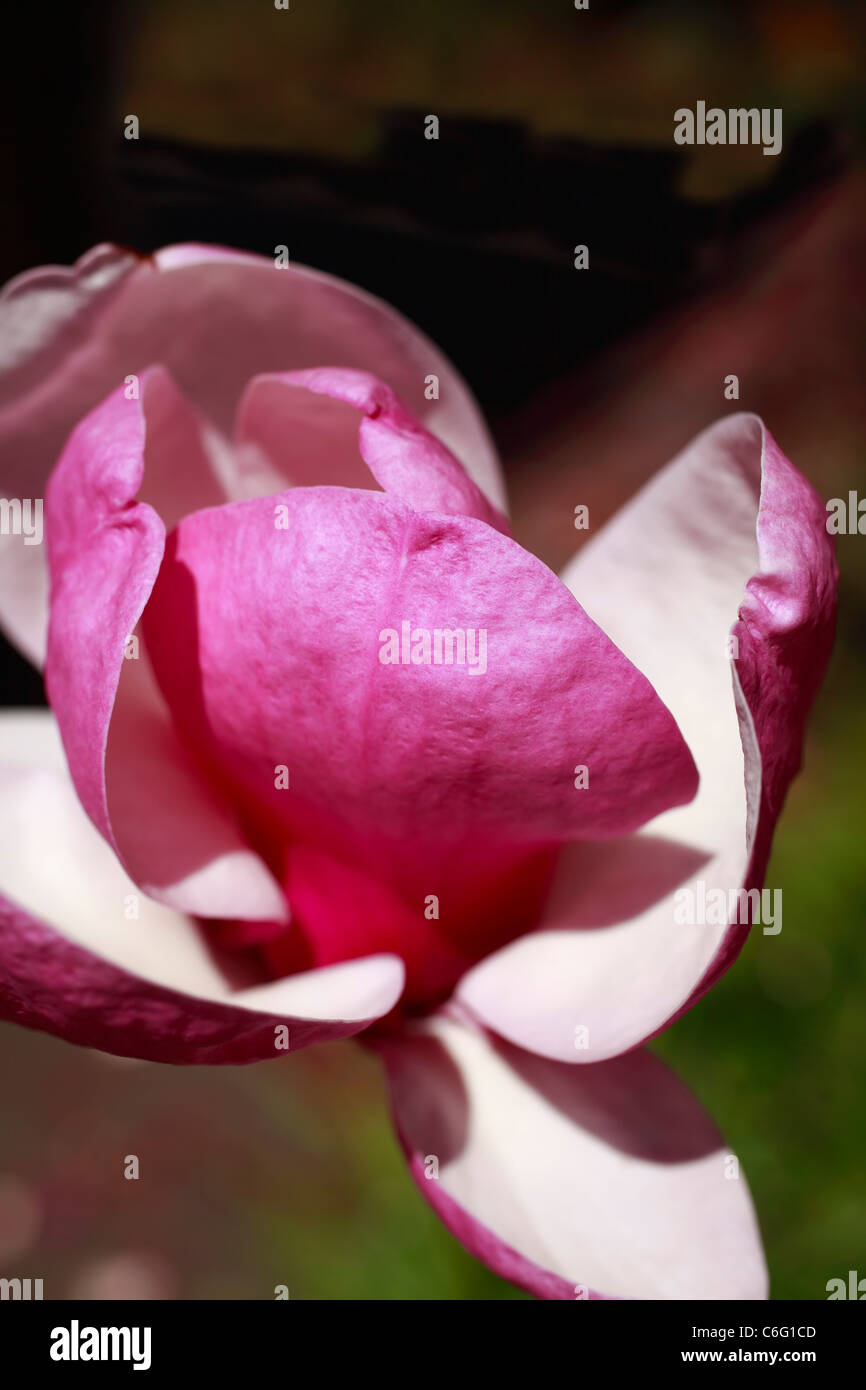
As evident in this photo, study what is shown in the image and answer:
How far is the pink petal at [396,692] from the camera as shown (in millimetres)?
265

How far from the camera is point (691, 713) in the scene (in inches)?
13.5

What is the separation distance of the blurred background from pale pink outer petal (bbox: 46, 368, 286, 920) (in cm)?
21

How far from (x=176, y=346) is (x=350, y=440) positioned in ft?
0.21

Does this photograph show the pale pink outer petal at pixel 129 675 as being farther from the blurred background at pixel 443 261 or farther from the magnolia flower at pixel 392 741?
the blurred background at pixel 443 261

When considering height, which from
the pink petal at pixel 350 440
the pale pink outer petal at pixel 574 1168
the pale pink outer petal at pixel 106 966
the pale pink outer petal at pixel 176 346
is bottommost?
the pale pink outer petal at pixel 574 1168

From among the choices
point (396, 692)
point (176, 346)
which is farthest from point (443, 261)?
point (396, 692)

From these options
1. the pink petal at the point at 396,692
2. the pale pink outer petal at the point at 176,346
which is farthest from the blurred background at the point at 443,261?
the pink petal at the point at 396,692

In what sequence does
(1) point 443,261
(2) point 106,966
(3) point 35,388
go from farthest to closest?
(1) point 443,261 < (3) point 35,388 < (2) point 106,966

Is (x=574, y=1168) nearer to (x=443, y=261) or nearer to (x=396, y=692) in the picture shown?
(x=396, y=692)

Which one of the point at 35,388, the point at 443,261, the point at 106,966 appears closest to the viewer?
the point at 106,966

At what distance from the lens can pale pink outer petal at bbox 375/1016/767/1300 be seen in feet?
1.01

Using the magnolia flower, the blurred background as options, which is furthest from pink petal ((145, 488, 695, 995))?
the blurred background

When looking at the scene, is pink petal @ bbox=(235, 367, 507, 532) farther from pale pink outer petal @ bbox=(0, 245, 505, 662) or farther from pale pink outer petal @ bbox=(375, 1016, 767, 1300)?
pale pink outer petal @ bbox=(375, 1016, 767, 1300)
